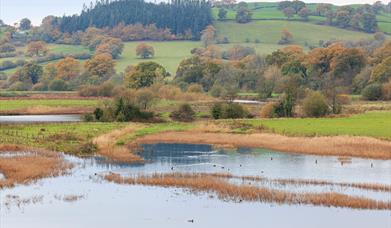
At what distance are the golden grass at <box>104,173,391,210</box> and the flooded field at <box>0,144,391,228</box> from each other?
2.53 feet

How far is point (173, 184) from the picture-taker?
138 feet

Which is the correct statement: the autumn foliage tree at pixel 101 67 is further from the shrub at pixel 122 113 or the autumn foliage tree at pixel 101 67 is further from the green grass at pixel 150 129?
the green grass at pixel 150 129

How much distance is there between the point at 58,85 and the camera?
536 feet

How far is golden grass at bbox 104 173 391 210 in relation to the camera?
118ft

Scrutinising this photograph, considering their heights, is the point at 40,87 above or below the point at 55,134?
below

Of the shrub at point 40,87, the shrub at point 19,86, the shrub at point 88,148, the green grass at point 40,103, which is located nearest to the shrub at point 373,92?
the green grass at point 40,103

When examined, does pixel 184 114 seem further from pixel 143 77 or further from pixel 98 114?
pixel 143 77

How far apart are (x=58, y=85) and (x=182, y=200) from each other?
430 ft

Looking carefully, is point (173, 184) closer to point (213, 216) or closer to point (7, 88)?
point (213, 216)

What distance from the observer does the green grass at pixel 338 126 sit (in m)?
65.2

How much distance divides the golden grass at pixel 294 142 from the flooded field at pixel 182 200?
13.8 ft

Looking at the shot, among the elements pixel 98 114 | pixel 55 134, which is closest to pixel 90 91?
pixel 98 114

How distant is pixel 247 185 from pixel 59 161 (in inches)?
675

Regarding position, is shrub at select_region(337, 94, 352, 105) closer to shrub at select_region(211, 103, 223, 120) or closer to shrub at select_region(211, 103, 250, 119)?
shrub at select_region(211, 103, 250, 119)
